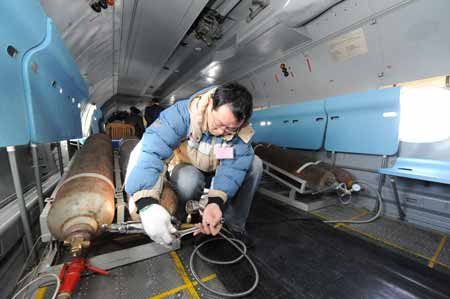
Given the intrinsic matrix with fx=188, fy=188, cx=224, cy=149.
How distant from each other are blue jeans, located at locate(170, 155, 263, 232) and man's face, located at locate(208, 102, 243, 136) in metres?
0.39

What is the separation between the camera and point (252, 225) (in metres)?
1.73

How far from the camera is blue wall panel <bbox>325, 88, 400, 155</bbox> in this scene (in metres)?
2.04

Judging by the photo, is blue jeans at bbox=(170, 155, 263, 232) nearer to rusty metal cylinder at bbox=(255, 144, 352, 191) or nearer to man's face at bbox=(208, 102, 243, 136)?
man's face at bbox=(208, 102, 243, 136)

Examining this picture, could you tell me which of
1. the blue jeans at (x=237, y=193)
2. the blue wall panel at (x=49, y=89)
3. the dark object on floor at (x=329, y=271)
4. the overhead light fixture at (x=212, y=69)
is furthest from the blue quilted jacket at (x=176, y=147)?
the overhead light fixture at (x=212, y=69)

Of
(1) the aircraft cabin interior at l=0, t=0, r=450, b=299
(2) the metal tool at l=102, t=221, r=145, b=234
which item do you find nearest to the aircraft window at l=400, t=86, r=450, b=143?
(1) the aircraft cabin interior at l=0, t=0, r=450, b=299

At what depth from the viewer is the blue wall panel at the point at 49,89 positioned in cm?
111

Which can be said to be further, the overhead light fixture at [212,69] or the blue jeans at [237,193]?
the overhead light fixture at [212,69]

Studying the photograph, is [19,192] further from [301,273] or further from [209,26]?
[209,26]

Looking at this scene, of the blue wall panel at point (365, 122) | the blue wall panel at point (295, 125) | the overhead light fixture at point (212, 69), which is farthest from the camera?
the overhead light fixture at point (212, 69)

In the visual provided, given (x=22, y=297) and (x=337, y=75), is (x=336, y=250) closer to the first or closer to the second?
(x=22, y=297)

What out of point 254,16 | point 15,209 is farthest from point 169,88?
point 15,209

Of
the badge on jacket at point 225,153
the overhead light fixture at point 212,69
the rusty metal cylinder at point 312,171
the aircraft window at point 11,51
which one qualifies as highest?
the overhead light fixture at point 212,69

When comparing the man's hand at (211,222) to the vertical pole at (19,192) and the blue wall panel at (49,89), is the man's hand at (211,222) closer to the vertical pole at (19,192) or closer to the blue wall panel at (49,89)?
the vertical pole at (19,192)

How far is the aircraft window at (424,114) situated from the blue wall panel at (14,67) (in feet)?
10.2
